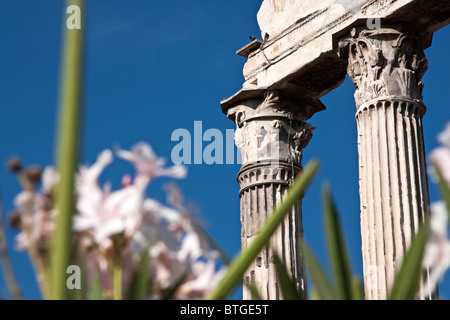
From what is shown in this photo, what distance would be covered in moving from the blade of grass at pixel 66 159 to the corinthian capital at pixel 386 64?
37.5 ft

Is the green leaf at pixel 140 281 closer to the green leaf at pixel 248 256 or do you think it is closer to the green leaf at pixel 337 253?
the green leaf at pixel 248 256

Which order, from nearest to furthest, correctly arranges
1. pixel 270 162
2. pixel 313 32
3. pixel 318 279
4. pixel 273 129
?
pixel 318 279 → pixel 313 32 → pixel 270 162 → pixel 273 129

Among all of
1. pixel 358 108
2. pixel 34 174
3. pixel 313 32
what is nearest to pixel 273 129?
pixel 313 32

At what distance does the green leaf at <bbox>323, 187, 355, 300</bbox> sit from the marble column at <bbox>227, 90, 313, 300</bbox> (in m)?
12.6

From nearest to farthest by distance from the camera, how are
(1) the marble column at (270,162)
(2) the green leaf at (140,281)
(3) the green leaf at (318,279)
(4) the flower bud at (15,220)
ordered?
(4) the flower bud at (15,220), (2) the green leaf at (140,281), (3) the green leaf at (318,279), (1) the marble column at (270,162)

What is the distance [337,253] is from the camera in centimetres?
181

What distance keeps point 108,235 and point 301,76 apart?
1355 cm

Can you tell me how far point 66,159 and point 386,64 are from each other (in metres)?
11.9

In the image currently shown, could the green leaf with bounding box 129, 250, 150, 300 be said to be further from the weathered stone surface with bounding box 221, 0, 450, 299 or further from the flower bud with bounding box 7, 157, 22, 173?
the weathered stone surface with bounding box 221, 0, 450, 299

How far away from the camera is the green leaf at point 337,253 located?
1782 millimetres

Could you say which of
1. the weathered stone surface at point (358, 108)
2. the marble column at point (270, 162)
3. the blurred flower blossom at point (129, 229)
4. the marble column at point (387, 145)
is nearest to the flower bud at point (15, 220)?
the blurred flower blossom at point (129, 229)

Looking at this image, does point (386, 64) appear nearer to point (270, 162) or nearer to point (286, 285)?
point (270, 162)

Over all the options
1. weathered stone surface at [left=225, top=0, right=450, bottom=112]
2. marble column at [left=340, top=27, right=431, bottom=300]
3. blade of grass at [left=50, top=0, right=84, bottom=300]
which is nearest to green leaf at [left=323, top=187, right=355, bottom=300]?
blade of grass at [left=50, top=0, right=84, bottom=300]

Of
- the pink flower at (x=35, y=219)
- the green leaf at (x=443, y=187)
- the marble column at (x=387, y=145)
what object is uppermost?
the marble column at (x=387, y=145)
